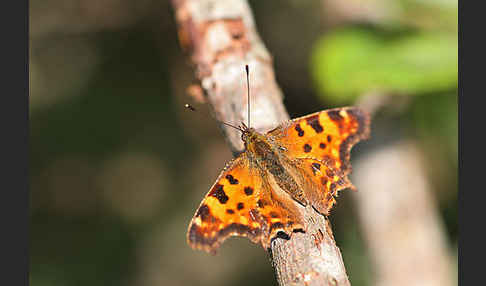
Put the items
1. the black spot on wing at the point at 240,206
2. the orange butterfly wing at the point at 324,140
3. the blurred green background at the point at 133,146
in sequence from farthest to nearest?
1. the blurred green background at the point at 133,146
2. the orange butterfly wing at the point at 324,140
3. the black spot on wing at the point at 240,206

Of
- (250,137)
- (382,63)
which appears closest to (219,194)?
(250,137)

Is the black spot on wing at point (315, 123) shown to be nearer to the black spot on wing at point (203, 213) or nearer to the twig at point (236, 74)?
the twig at point (236, 74)

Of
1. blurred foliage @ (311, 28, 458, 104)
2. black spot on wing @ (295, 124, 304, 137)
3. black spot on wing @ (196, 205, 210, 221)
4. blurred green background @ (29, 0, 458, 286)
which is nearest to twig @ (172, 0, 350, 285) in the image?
black spot on wing @ (295, 124, 304, 137)

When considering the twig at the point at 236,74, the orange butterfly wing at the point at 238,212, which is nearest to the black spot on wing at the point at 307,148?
the twig at the point at 236,74

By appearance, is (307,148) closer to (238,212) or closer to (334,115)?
(334,115)

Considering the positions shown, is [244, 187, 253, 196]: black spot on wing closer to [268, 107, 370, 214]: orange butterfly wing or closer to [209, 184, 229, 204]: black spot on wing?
[209, 184, 229, 204]: black spot on wing

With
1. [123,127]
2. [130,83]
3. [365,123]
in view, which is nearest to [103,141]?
[123,127]

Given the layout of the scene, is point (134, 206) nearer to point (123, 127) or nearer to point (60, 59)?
point (123, 127)
